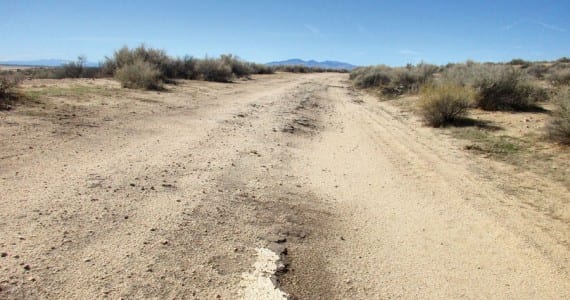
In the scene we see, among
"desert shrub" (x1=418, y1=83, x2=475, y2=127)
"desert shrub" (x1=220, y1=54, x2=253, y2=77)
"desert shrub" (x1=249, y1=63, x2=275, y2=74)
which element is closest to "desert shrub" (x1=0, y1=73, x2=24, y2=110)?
"desert shrub" (x1=418, y1=83, x2=475, y2=127)

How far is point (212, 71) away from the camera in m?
25.9

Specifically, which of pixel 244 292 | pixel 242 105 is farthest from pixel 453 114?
pixel 244 292

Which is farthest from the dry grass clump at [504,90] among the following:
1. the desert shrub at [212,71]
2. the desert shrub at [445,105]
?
the desert shrub at [212,71]

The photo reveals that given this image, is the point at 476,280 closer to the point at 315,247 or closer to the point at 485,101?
the point at 315,247

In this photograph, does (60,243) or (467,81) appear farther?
(467,81)

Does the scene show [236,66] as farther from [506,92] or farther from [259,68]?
[506,92]

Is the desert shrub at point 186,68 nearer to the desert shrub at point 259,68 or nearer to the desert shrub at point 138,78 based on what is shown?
the desert shrub at point 138,78

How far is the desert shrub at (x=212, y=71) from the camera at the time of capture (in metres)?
25.4

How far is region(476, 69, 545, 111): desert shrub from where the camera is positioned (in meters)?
12.6

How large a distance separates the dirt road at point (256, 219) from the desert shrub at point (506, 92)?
5.53 meters

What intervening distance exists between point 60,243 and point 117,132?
4608mm

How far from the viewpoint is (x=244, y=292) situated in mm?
3016

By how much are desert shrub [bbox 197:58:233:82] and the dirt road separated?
17.5 meters

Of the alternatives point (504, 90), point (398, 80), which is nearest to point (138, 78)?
point (504, 90)
